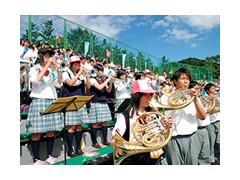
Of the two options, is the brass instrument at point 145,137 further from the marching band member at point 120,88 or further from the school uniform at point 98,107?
the marching band member at point 120,88

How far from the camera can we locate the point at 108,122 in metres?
4.01

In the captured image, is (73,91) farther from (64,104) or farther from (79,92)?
(64,104)

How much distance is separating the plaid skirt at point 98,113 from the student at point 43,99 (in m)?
0.71

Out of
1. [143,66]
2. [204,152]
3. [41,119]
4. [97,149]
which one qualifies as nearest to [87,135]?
[97,149]

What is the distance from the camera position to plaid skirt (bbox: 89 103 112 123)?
3.55 metres

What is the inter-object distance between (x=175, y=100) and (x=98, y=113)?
62.2 inches

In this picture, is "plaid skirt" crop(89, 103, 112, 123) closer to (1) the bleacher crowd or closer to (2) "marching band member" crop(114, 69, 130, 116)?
(1) the bleacher crowd

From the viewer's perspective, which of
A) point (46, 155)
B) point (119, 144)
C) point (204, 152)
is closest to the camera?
point (119, 144)

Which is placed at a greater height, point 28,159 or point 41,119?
point 41,119

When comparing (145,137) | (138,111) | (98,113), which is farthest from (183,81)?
(98,113)

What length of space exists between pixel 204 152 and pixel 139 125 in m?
0.97

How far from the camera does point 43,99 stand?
2.79 metres

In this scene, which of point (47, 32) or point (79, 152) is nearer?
point (79, 152)
